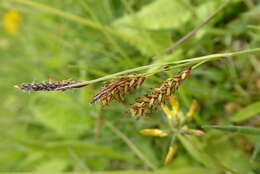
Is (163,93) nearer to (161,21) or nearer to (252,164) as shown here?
(252,164)

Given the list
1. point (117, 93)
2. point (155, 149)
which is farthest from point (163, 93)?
point (155, 149)

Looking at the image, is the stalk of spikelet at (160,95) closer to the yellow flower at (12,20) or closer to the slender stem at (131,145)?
the slender stem at (131,145)

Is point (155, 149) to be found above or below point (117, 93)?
below

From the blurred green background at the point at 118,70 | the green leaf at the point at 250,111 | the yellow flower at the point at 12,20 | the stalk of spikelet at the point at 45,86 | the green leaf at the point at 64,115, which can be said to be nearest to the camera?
the stalk of spikelet at the point at 45,86

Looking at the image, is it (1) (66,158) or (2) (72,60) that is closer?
(1) (66,158)

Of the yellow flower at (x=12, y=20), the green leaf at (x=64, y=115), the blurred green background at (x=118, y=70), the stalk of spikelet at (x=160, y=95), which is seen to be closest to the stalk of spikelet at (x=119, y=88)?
the stalk of spikelet at (x=160, y=95)

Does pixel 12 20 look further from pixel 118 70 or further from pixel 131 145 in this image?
pixel 131 145
